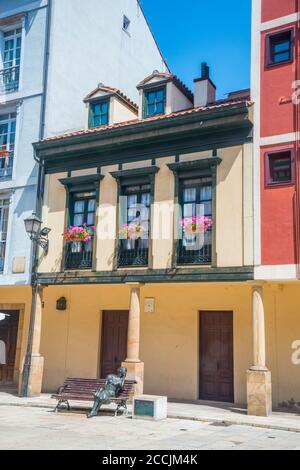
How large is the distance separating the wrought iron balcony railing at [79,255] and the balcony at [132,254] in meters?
1.05

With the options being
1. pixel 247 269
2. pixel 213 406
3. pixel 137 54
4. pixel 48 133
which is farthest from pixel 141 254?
pixel 137 54

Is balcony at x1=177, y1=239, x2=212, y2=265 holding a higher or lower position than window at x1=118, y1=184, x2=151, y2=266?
lower

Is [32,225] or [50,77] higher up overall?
[50,77]

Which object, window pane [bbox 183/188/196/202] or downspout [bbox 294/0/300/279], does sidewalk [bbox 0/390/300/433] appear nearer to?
downspout [bbox 294/0/300/279]

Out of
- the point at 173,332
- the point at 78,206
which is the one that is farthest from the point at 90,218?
the point at 173,332

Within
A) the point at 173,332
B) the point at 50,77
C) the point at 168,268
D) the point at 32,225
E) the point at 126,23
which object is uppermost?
the point at 126,23

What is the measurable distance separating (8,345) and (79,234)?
20.4ft

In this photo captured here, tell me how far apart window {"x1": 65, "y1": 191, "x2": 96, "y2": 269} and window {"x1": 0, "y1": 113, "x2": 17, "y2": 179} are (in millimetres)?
2989

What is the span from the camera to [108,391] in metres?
12.3

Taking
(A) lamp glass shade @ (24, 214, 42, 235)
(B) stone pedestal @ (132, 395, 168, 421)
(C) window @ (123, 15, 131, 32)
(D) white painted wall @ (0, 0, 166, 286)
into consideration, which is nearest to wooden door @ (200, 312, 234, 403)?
(B) stone pedestal @ (132, 395, 168, 421)

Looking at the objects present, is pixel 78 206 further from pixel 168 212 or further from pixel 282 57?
pixel 282 57

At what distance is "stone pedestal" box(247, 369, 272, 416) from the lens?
12258 mm

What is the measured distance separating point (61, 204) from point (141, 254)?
3.38 meters

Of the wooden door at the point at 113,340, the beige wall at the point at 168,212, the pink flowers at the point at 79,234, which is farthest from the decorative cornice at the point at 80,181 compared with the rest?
the wooden door at the point at 113,340
